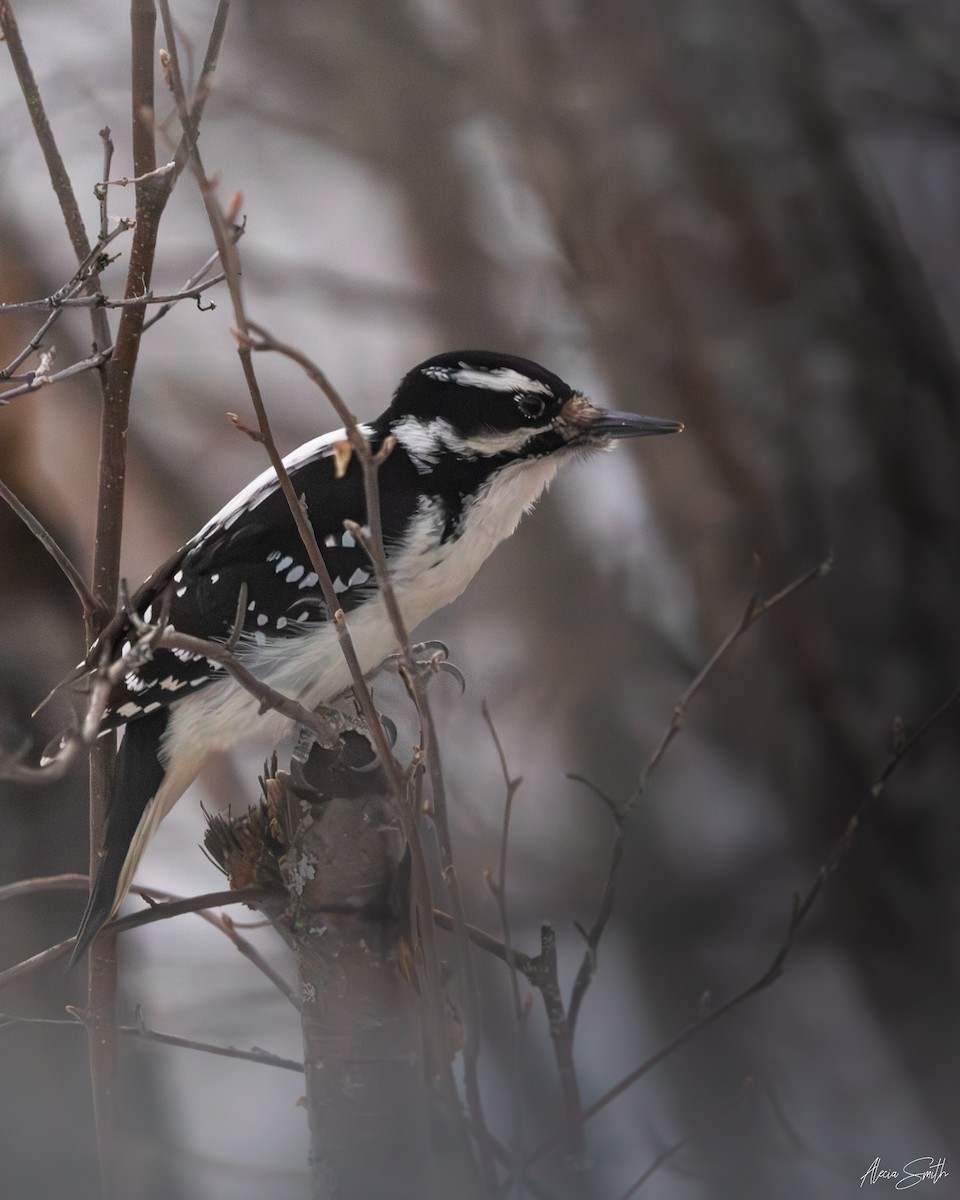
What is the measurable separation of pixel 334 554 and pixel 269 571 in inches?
1.2

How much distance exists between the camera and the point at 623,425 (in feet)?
1.52

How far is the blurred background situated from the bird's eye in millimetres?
195

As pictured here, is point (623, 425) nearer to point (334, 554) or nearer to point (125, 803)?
point (334, 554)

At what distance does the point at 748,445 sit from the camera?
2.64 ft

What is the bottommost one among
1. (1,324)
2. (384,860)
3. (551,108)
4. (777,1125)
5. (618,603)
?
(777,1125)

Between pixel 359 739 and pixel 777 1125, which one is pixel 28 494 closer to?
pixel 359 739

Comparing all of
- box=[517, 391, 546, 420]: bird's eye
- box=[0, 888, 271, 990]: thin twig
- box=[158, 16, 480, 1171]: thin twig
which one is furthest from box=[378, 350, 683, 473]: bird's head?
box=[0, 888, 271, 990]: thin twig

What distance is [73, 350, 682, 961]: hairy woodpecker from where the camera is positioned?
18.8 inches

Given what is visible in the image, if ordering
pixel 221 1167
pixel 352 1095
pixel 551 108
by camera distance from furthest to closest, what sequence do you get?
pixel 551 108 < pixel 221 1167 < pixel 352 1095

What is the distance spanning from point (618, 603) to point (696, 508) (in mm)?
91

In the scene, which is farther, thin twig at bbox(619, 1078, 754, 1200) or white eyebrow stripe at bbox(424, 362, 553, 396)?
thin twig at bbox(619, 1078, 754, 1200)

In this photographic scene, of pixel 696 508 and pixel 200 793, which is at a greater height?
pixel 696 508

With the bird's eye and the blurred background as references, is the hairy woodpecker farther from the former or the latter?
the blurred background

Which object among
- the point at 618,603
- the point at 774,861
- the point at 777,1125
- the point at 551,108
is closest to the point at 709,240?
the point at 551,108
